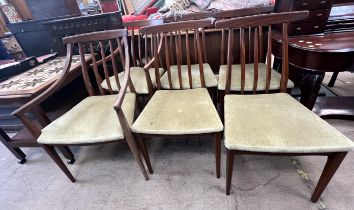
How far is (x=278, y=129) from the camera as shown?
82 cm

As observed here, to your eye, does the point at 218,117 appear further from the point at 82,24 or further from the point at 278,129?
the point at 82,24

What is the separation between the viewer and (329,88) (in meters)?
1.94

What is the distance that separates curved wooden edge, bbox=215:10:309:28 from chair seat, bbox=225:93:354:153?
46 cm

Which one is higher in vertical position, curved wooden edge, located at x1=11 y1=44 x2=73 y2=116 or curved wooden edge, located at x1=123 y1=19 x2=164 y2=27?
curved wooden edge, located at x1=123 y1=19 x2=164 y2=27

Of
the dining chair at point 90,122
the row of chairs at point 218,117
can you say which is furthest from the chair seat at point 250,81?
the dining chair at point 90,122

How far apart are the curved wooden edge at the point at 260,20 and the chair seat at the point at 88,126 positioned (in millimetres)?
787

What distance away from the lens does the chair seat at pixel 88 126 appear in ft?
3.17

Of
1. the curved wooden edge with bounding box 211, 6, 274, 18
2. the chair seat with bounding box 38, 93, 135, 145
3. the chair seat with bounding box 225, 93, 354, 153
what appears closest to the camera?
the chair seat with bounding box 225, 93, 354, 153

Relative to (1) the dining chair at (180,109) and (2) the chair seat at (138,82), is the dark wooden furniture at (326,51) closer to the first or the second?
(1) the dining chair at (180,109)

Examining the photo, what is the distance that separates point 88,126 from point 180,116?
1.82 feet

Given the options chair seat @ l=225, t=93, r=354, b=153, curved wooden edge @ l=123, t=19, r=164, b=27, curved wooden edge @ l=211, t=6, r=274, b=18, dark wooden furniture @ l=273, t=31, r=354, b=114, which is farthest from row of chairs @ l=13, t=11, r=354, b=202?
curved wooden edge @ l=211, t=6, r=274, b=18

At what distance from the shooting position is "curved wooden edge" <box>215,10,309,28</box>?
0.95 m

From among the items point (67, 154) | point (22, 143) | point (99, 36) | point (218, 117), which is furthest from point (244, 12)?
point (22, 143)

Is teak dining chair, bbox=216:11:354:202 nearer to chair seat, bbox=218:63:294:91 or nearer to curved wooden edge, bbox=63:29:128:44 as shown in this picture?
chair seat, bbox=218:63:294:91
